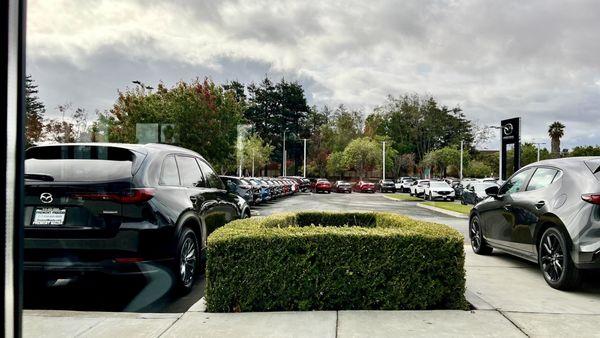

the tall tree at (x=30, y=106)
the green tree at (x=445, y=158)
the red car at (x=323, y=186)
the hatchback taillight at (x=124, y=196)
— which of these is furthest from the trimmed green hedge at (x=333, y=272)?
the green tree at (x=445, y=158)

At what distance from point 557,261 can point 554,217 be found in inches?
17.9

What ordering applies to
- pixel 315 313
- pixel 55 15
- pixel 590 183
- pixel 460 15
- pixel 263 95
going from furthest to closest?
pixel 263 95
pixel 590 183
pixel 315 313
pixel 460 15
pixel 55 15

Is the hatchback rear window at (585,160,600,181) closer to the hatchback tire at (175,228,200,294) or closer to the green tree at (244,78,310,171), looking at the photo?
the hatchback tire at (175,228,200,294)

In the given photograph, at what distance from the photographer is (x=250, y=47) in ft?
9.25

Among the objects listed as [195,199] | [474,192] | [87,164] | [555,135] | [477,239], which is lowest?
[477,239]

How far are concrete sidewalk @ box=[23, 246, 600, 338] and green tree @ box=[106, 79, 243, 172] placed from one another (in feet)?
30.5

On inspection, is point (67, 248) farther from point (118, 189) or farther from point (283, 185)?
point (283, 185)

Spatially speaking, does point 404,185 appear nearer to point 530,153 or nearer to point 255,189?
point 255,189

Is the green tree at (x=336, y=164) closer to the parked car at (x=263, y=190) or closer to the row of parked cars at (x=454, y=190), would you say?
the row of parked cars at (x=454, y=190)

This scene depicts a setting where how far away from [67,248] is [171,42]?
7.54ft

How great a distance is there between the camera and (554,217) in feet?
15.4

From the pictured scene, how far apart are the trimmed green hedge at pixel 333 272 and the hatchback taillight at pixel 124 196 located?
790 mm

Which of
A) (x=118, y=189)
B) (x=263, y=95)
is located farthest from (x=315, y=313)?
(x=263, y=95)

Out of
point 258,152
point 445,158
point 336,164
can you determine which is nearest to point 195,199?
point 258,152
